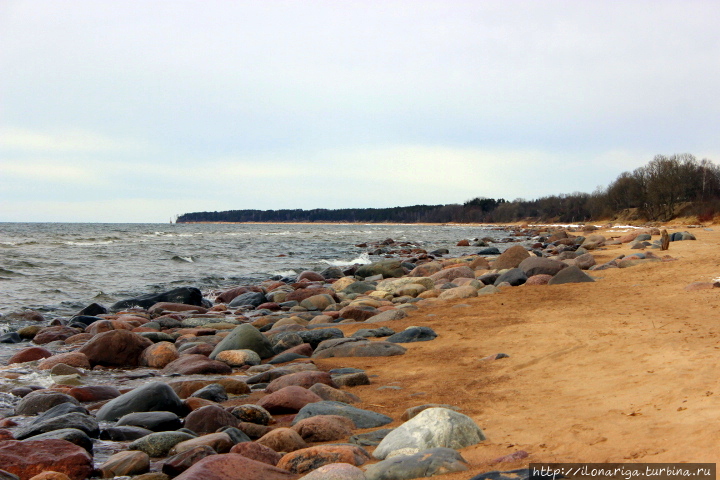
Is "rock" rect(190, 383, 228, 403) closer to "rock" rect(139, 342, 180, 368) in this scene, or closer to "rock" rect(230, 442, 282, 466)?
"rock" rect(230, 442, 282, 466)

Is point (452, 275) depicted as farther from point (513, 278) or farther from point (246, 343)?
point (246, 343)

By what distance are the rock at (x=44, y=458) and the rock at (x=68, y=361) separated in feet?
11.2

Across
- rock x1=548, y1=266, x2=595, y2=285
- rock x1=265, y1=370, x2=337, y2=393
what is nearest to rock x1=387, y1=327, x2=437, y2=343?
rock x1=265, y1=370, x2=337, y2=393

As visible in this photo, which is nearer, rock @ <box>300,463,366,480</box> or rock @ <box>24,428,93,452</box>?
rock @ <box>300,463,366,480</box>

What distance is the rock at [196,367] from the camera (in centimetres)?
715

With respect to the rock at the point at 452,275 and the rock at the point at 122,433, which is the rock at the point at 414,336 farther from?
the rock at the point at 452,275

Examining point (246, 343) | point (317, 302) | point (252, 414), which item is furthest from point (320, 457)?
point (317, 302)

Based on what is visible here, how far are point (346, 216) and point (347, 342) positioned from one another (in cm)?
16299

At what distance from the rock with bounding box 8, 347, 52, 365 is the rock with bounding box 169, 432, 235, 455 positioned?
4.53 metres

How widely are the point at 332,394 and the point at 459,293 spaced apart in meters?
6.70

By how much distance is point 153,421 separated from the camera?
4.93 m

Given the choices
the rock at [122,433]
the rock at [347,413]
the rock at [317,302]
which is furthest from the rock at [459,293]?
the rock at [122,433]

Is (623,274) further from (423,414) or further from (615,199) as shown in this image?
(615,199)

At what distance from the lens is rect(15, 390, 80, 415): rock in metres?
5.34
